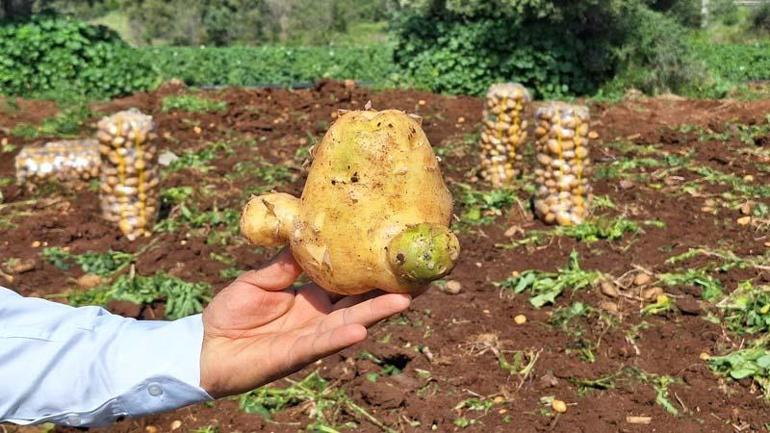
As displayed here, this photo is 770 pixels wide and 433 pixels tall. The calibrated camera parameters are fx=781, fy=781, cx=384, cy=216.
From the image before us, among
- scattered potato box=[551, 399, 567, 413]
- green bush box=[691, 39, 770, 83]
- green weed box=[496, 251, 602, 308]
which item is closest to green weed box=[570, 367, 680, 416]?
scattered potato box=[551, 399, 567, 413]

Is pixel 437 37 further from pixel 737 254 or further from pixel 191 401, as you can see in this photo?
pixel 191 401

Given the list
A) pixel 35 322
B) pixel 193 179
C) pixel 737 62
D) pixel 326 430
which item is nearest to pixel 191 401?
pixel 35 322

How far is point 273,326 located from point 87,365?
47 cm

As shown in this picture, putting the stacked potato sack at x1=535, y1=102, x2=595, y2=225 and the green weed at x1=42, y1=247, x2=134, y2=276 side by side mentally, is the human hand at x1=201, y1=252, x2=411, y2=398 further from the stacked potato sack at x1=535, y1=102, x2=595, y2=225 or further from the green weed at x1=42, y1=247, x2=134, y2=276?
the stacked potato sack at x1=535, y1=102, x2=595, y2=225

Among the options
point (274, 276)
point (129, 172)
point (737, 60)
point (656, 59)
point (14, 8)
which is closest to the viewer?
point (274, 276)

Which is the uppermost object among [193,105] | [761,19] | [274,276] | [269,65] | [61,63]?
[274,276]

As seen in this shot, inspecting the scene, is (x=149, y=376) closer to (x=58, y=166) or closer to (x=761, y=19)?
(x=58, y=166)

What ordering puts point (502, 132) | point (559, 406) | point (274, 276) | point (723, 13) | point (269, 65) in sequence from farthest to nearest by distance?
1. point (723, 13)
2. point (269, 65)
3. point (502, 132)
4. point (559, 406)
5. point (274, 276)

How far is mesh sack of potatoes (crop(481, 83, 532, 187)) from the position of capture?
21.0ft

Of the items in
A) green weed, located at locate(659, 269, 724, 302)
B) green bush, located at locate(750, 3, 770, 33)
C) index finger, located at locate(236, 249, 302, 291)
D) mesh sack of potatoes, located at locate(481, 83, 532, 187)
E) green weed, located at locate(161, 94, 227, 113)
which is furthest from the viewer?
green bush, located at locate(750, 3, 770, 33)

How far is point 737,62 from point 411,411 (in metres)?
16.3

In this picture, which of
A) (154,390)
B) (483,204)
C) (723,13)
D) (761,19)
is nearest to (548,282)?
(483,204)

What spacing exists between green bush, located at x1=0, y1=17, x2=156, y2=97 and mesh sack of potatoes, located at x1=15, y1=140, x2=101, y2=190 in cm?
600

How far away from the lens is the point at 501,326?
4.12 m
